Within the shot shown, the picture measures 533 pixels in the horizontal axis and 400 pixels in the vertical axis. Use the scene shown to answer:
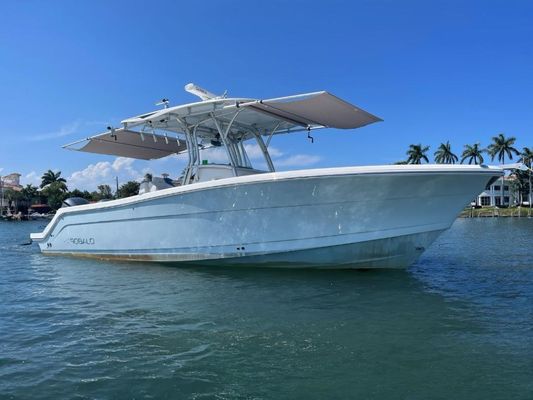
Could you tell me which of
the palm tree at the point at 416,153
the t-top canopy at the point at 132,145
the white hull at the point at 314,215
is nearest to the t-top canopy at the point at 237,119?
the t-top canopy at the point at 132,145

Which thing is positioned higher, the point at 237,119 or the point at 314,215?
the point at 237,119

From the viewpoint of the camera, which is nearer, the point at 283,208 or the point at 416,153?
the point at 283,208

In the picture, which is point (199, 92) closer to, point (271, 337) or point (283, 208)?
Answer: point (283, 208)

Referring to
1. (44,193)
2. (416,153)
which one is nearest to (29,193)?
(44,193)

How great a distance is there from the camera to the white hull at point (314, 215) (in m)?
8.07

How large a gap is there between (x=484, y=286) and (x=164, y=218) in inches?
265

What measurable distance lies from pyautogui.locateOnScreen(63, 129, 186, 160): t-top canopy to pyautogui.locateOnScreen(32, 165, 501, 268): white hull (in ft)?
12.2

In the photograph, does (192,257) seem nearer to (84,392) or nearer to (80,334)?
(80,334)

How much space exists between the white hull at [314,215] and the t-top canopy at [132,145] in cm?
373

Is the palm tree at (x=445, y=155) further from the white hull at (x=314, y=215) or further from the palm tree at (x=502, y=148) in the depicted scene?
the white hull at (x=314, y=215)

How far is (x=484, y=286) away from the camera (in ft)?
25.1

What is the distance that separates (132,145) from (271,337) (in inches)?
420

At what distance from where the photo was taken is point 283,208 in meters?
8.65

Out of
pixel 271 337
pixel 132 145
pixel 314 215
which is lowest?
pixel 271 337
